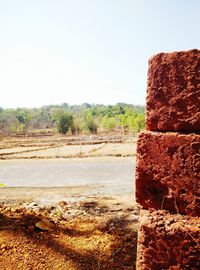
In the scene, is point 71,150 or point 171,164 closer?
point 171,164

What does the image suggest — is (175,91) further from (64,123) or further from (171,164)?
(64,123)

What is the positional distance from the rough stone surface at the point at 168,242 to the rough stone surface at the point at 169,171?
58 mm

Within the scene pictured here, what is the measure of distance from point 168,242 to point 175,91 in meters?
0.65

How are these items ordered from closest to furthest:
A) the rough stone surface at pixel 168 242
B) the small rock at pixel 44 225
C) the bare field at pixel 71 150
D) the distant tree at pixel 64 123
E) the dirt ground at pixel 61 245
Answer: the rough stone surface at pixel 168 242, the dirt ground at pixel 61 245, the small rock at pixel 44 225, the bare field at pixel 71 150, the distant tree at pixel 64 123

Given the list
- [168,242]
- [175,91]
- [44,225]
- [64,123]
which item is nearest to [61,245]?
[44,225]

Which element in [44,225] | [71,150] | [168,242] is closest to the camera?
[168,242]

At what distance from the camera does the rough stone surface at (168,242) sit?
4.41ft

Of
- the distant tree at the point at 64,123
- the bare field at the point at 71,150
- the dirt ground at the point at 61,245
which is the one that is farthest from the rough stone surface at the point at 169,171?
the distant tree at the point at 64,123

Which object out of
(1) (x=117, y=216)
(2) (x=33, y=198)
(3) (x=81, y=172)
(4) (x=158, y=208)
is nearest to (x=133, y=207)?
(1) (x=117, y=216)

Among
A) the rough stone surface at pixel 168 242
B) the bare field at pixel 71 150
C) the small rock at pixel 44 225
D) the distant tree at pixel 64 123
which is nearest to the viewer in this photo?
the rough stone surface at pixel 168 242

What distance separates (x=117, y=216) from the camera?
5805mm

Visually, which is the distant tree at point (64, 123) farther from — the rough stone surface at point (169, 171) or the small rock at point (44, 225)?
the rough stone surface at point (169, 171)

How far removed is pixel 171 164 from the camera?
1396 mm

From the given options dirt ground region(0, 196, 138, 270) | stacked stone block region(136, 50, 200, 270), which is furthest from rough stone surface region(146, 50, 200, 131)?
dirt ground region(0, 196, 138, 270)
